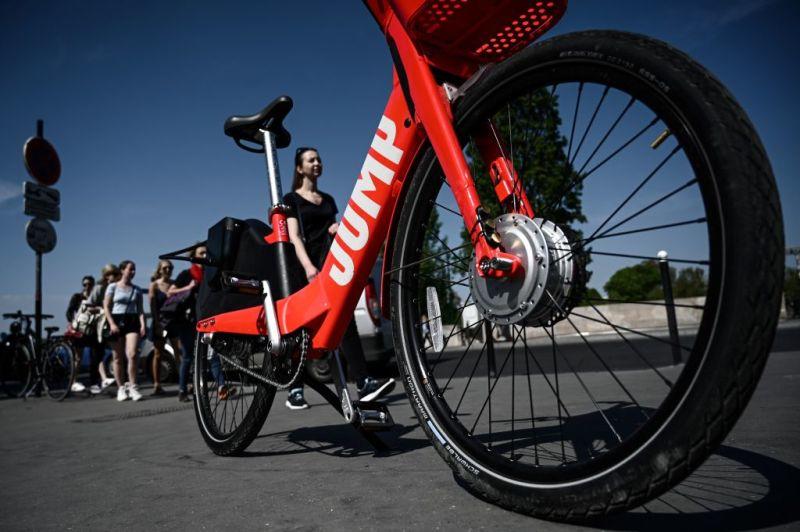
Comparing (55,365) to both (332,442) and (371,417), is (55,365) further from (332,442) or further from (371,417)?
(371,417)

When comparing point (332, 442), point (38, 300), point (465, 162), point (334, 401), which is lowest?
point (332, 442)

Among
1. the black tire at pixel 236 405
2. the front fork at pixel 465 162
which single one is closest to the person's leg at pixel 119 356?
the black tire at pixel 236 405

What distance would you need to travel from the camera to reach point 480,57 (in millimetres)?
2002

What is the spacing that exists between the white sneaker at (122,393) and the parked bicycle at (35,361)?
1.27 metres

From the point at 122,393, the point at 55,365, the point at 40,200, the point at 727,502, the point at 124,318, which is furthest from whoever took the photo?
the point at 40,200

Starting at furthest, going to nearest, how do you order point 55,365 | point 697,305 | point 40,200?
point 40,200
point 55,365
point 697,305

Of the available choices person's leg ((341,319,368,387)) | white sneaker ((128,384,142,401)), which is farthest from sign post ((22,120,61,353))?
person's leg ((341,319,368,387))

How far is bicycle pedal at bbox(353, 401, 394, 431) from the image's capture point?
2.26 meters

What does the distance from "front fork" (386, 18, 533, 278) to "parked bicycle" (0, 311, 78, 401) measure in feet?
26.8

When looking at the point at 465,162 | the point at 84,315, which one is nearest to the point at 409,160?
the point at 465,162

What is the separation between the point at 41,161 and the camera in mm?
9125

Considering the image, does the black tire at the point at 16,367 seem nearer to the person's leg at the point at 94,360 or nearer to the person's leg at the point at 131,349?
the person's leg at the point at 94,360

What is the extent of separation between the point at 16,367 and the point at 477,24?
10182mm

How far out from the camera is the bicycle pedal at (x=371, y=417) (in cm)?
226
